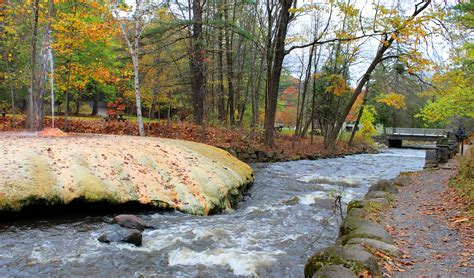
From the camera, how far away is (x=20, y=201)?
618 cm

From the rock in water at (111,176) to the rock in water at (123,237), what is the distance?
4.78 feet

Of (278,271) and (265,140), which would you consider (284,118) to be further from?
(278,271)

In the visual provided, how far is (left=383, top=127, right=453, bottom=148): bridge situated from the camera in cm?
3815

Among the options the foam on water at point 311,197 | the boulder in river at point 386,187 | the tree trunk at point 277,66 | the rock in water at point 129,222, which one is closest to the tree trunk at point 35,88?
the rock in water at point 129,222

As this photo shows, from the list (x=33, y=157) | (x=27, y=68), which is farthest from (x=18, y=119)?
(x=33, y=157)

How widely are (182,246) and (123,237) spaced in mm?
913

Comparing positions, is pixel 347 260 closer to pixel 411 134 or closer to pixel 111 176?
pixel 111 176

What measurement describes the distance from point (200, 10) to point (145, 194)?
12452 mm

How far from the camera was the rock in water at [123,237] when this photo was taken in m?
5.43

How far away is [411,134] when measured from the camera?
3878cm

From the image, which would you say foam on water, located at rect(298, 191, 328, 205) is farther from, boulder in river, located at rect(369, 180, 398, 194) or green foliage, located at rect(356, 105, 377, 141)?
green foliage, located at rect(356, 105, 377, 141)

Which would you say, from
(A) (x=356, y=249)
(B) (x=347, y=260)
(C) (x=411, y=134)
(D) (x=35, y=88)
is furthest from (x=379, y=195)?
(C) (x=411, y=134)

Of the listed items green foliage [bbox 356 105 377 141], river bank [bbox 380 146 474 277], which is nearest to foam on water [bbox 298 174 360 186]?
river bank [bbox 380 146 474 277]

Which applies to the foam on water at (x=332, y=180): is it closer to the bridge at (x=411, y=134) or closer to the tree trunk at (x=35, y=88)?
the tree trunk at (x=35, y=88)
